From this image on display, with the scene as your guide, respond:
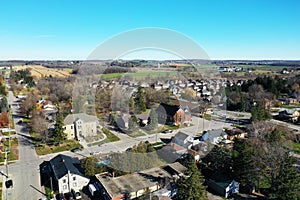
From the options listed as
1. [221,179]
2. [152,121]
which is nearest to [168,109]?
[152,121]

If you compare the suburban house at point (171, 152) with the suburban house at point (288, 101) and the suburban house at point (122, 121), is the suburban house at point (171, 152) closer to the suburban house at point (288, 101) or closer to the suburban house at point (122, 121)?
the suburban house at point (122, 121)

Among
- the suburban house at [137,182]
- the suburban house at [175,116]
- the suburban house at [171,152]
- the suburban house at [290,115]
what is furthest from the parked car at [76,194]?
the suburban house at [290,115]

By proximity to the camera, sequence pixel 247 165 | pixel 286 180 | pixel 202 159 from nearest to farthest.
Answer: pixel 286 180, pixel 247 165, pixel 202 159

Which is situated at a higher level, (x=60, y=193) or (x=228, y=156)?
(x=228, y=156)

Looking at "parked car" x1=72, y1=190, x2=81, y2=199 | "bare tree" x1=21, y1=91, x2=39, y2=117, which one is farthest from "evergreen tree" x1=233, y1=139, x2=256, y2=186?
"bare tree" x1=21, y1=91, x2=39, y2=117

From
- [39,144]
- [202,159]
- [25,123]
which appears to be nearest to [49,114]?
[25,123]

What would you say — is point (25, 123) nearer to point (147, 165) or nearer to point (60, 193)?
point (60, 193)

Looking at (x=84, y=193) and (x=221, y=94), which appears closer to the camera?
(x=84, y=193)
